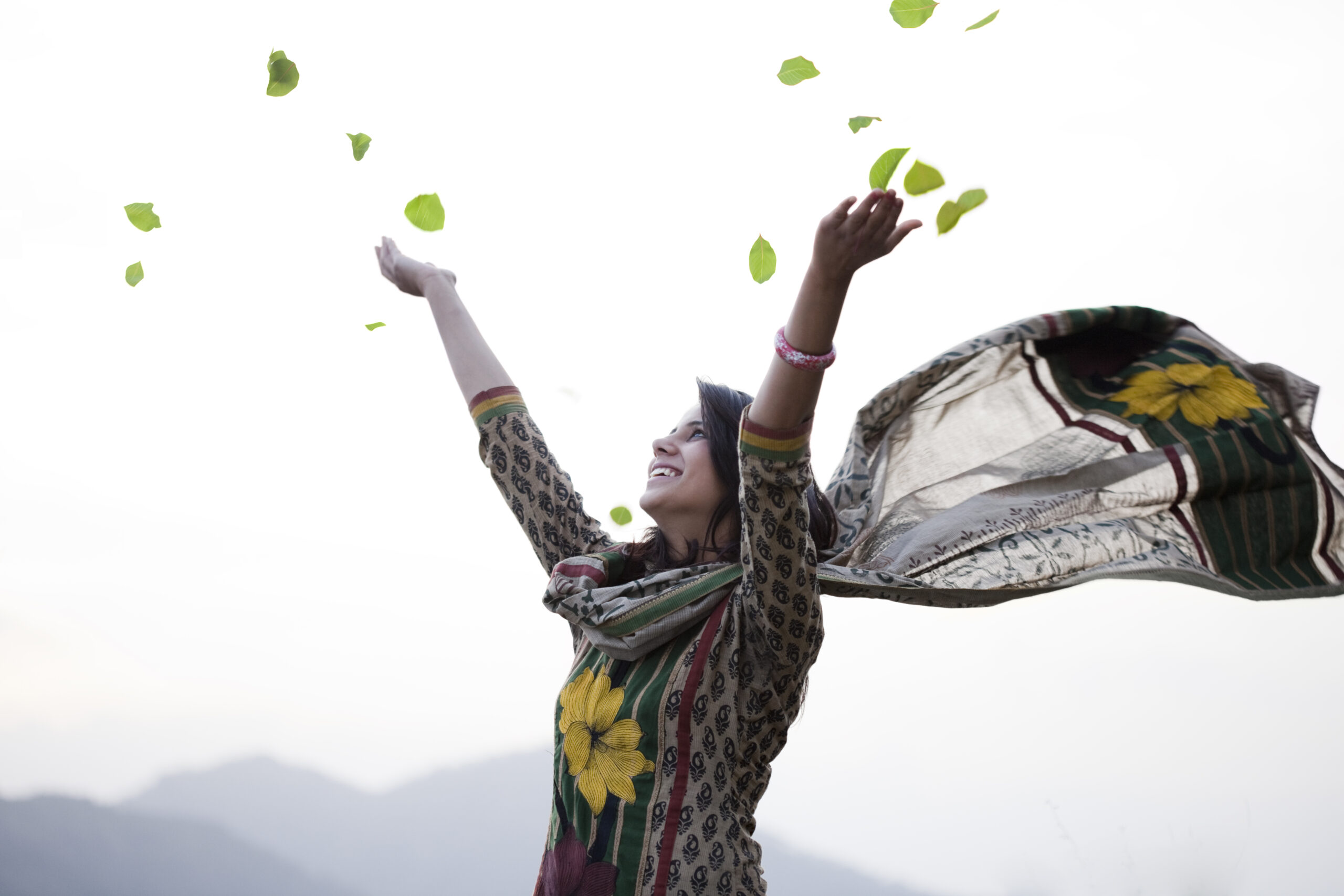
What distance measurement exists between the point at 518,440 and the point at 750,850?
2.40 ft

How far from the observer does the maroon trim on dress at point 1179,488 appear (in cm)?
138

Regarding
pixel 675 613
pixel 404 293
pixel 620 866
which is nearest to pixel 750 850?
pixel 620 866

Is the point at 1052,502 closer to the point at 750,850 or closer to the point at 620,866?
the point at 750,850

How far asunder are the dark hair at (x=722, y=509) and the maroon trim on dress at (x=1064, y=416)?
368mm

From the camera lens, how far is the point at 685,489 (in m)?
1.48

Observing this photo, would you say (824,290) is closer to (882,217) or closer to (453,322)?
(882,217)

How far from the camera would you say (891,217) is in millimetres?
968

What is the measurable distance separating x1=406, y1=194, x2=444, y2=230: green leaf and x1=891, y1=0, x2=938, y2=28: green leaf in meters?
0.79

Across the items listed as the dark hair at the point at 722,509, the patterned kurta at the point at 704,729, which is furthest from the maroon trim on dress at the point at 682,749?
the dark hair at the point at 722,509

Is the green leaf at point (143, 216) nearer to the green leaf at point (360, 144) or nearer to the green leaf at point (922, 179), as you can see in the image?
the green leaf at point (360, 144)

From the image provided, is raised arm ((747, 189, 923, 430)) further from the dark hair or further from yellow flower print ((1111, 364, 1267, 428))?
yellow flower print ((1111, 364, 1267, 428))

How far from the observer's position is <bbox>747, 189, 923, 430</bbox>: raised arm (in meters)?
0.97

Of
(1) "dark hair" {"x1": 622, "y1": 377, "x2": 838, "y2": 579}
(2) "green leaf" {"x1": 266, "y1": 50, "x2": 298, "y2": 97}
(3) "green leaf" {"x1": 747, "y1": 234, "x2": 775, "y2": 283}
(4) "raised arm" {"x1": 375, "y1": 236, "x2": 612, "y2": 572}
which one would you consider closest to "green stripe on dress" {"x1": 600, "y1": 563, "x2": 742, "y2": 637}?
(1) "dark hair" {"x1": 622, "y1": 377, "x2": 838, "y2": 579}

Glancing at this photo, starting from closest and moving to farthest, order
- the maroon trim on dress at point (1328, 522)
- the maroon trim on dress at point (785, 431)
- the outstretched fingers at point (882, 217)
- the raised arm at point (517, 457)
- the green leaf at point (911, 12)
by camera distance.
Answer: the outstretched fingers at point (882, 217), the maroon trim on dress at point (785, 431), the maroon trim on dress at point (1328, 522), the green leaf at point (911, 12), the raised arm at point (517, 457)
